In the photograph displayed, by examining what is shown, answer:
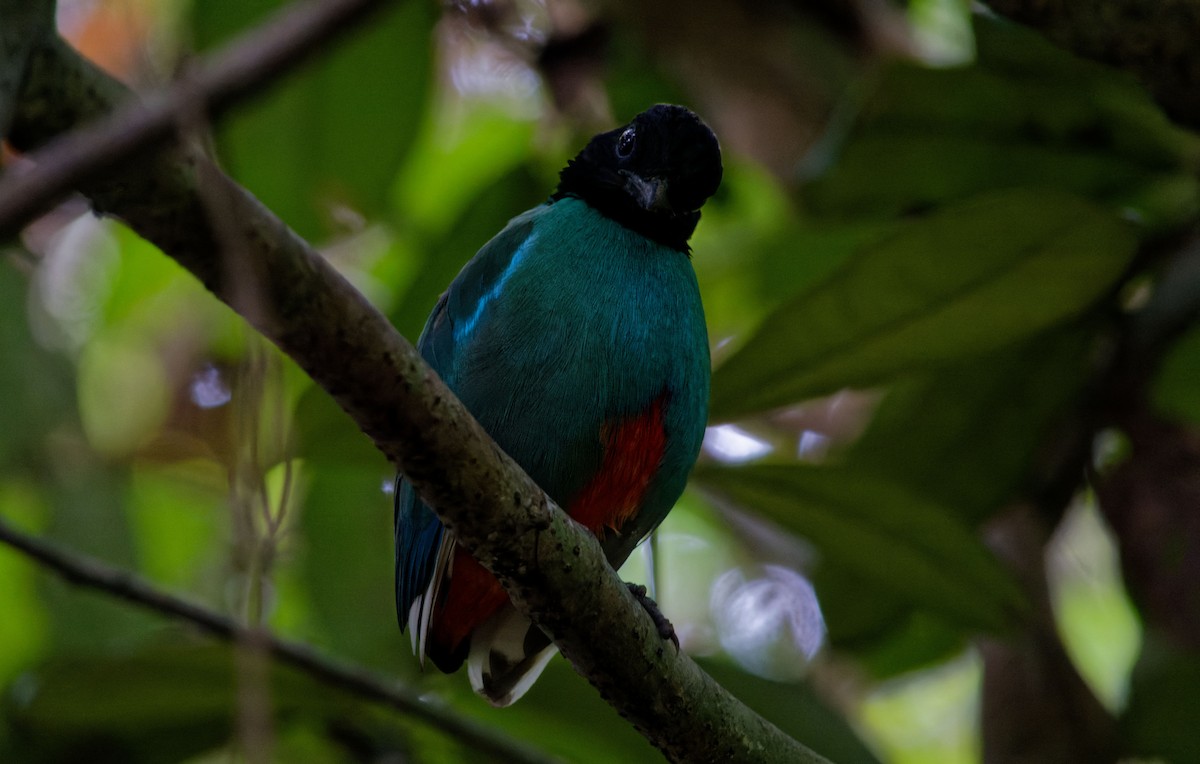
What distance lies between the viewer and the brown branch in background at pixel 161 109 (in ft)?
3.19

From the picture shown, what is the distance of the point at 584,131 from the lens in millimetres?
3789

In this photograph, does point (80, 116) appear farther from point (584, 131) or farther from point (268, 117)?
point (584, 131)

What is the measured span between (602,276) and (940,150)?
125 cm

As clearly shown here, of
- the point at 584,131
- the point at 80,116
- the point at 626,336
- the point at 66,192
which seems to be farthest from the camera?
the point at 584,131

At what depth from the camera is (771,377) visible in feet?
9.12

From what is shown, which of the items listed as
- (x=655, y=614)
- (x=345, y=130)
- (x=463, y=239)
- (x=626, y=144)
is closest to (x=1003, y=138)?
(x=626, y=144)

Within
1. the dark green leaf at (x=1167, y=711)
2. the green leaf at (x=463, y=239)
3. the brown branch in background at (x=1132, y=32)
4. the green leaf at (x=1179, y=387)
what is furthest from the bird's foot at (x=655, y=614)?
the green leaf at (x=1179, y=387)

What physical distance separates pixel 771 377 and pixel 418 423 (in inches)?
53.4

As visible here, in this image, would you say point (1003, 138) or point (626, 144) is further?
point (1003, 138)

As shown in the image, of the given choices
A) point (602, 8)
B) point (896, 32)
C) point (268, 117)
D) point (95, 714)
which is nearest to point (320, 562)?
point (95, 714)

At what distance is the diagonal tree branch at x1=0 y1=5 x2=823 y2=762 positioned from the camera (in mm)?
1304

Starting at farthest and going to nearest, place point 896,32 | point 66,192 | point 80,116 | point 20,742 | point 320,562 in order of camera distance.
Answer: point 896,32 < point 320,562 < point 20,742 < point 80,116 < point 66,192

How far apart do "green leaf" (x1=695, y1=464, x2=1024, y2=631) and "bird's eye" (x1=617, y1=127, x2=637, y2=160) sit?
0.71 meters

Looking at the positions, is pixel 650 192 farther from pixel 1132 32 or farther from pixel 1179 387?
pixel 1179 387
